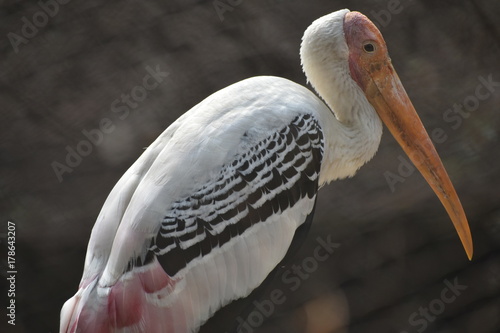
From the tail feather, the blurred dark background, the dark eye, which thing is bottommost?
the blurred dark background

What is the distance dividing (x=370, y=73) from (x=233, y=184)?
0.83 m

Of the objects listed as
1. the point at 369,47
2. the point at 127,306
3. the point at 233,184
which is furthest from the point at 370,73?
the point at 127,306

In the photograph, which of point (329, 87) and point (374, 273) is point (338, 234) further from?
point (329, 87)

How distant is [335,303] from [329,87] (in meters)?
1.84

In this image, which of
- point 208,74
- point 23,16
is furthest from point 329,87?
point 23,16

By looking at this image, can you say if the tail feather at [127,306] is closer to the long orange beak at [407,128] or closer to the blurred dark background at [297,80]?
the long orange beak at [407,128]

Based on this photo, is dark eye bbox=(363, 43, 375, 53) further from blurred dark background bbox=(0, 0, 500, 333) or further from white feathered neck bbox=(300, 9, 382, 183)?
blurred dark background bbox=(0, 0, 500, 333)

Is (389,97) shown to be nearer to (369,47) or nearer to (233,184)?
(369,47)

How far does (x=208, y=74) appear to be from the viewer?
4809mm

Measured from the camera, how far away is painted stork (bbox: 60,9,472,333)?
2834mm

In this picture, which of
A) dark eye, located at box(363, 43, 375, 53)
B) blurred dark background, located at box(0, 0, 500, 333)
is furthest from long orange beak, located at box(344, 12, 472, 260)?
blurred dark background, located at box(0, 0, 500, 333)

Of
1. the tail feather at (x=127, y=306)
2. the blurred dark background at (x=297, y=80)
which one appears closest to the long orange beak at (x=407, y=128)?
the tail feather at (x=127, y=306)

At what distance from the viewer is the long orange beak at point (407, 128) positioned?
344 centimetres

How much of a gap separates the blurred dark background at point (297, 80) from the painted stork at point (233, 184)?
1.42 metres
